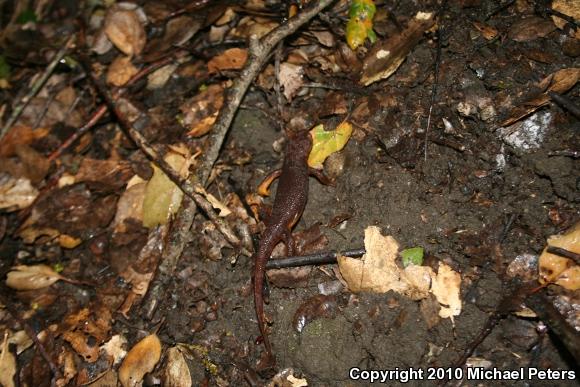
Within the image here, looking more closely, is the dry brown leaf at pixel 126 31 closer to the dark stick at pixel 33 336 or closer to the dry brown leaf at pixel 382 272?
the dark stick at pixel 33 336

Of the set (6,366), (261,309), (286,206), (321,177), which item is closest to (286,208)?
(286,206)

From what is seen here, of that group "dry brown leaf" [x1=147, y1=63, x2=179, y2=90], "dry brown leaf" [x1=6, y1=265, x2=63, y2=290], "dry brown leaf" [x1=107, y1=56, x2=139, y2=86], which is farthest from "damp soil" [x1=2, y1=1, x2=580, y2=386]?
"dry brown leaf" [x1=107, y1=56, x2=139, y2=86]

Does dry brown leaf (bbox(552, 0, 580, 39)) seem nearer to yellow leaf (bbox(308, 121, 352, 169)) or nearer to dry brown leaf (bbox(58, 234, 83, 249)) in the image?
yellow leaf (bbox(308, 121, 352, 169))

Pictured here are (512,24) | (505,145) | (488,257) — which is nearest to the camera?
(488,257)

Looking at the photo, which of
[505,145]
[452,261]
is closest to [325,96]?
[505,145]

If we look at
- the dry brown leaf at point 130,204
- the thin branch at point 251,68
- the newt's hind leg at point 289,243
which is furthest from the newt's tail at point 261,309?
the dry brown leaf at point 130,204

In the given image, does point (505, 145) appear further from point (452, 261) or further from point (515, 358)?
point (515, 358)
